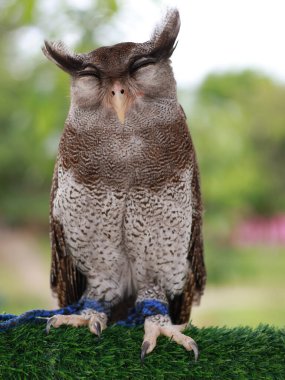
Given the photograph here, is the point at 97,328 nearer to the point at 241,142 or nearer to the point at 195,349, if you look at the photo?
the point at 195,349

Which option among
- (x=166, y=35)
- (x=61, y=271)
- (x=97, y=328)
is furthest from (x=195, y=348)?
(x=166, y=35)

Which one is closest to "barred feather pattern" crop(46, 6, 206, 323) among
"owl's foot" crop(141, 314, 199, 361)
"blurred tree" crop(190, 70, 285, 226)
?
"owl's foot" crop(141, 314, 199, 361)

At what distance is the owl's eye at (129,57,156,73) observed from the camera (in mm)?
1367

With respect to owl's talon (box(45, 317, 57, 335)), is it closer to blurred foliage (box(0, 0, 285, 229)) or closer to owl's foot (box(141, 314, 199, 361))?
owl's foot (box(141, 314, 199, 361))

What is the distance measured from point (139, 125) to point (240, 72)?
7785 millimetres

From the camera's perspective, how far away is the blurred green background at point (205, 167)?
104 inches

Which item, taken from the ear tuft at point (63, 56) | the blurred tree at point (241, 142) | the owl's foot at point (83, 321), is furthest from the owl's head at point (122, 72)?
the blurred tree at point (241, 142)

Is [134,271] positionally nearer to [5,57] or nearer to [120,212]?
[120,212]

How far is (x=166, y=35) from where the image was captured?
142 cm

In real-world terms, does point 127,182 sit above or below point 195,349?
above

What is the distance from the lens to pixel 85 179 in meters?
1.46

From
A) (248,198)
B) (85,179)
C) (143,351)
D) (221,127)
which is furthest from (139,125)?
(248,198)

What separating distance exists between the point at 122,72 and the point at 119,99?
65mm

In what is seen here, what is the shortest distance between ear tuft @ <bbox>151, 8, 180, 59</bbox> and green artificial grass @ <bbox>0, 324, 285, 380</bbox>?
0.69 meters
